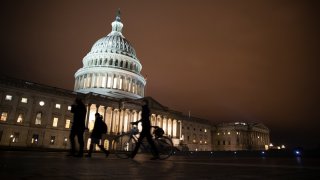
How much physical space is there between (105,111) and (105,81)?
19755 mm

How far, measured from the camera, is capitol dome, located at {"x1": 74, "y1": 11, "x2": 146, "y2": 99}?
292 feet

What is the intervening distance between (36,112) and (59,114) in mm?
5559

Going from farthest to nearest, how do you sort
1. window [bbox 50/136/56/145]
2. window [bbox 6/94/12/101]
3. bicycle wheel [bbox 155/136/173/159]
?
1. window [bbox 50/136/56/145]
2. window [bbox 6/94/12/101]
3. bicycle wheel [bbox 155/136/173/159]

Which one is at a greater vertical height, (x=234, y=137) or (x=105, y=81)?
(x=105, y=81)

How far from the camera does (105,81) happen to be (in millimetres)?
89125

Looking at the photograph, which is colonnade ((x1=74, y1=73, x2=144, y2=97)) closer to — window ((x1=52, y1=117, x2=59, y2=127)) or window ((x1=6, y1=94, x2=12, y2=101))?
window ((x1=52, y1=117, x2=59, y2=127))

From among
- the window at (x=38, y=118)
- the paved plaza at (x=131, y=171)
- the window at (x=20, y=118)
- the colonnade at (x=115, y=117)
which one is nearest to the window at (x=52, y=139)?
the window at (x=38, y=118)

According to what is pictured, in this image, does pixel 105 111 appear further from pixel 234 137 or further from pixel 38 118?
pixel 234 137

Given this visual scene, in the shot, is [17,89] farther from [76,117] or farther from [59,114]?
[76,117]

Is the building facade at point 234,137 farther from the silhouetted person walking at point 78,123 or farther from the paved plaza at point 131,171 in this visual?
the paved plaza at point 131,171

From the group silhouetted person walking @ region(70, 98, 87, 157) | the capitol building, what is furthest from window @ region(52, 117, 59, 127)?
silhouetted person walking @ region(70, 98, 87, 157)

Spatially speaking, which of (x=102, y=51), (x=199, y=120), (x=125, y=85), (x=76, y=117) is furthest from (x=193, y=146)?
(x=76, y=117)

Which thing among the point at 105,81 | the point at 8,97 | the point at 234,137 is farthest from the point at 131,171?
the point at 234,137

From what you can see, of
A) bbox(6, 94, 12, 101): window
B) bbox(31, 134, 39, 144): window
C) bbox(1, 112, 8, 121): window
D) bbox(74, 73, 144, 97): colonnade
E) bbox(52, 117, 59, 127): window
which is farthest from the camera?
bbox(74, 73, 144, 97): colonnade
